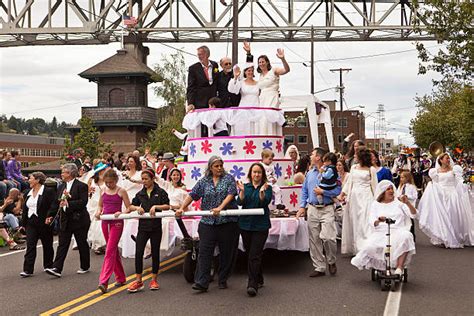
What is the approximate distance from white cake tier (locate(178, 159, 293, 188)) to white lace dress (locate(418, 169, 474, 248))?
12.6 feet

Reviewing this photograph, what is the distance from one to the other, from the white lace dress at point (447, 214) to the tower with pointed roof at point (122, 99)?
4758cm

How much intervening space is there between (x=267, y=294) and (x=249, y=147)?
321cm

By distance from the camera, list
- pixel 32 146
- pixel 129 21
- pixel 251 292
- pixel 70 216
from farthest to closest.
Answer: pixel 32 146 < pixel 129 21 < pixel 70 216 < pixel 251 292

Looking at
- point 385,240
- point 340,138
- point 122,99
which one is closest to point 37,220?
point 385,240

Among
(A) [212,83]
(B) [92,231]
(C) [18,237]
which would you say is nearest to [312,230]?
(A) [212,83]

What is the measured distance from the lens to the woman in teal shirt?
10.2 meters

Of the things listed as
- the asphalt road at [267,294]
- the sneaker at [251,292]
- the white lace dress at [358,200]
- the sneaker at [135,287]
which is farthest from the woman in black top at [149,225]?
the white lace dress at [358,200]

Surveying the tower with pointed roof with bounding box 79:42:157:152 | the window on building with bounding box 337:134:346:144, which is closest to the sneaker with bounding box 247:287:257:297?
the tower with pointed roof with bounding box 79:42:157:152

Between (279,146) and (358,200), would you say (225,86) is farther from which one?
(358,200)

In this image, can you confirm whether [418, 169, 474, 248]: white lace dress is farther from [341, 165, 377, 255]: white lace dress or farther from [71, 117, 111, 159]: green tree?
[71, 117, 111, 159]: green tree

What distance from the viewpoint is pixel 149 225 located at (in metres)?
10.5

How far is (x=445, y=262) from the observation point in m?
13.2

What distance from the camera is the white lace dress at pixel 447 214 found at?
15.4 metres

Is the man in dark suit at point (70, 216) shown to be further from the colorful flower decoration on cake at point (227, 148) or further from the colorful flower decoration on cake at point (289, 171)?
the colorful flower decoration on cake at point (289, 171)
